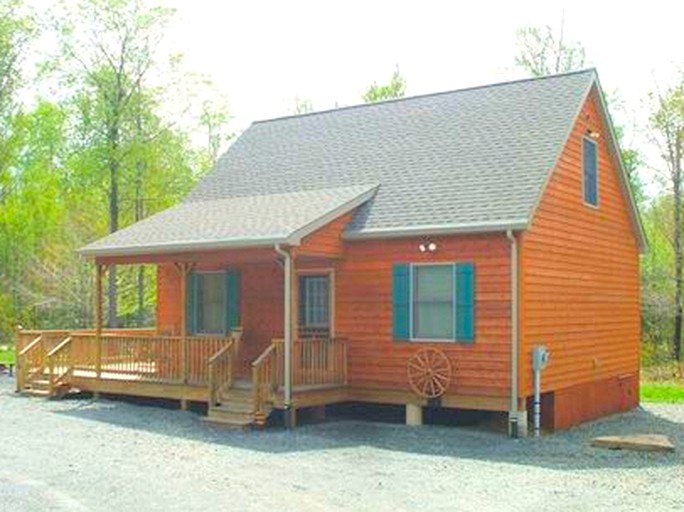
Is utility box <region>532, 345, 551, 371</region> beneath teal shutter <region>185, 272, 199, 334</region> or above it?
beneath

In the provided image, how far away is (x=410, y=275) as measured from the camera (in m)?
14.5

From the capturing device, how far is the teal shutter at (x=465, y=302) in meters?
13.8

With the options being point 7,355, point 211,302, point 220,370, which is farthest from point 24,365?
point 7,355

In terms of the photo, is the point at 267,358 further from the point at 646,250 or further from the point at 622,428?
the point at 646,250

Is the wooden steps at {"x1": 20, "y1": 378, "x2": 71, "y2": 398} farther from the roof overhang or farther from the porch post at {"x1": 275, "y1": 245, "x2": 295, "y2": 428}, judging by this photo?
the roof overhang

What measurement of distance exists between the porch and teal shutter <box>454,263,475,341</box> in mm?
2254

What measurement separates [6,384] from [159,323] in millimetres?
4878

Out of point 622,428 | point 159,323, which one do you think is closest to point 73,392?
point 159,323

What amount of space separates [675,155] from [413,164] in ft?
60.3

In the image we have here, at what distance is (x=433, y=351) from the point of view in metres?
14.0

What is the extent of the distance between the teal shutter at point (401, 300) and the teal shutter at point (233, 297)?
3880 millimetres

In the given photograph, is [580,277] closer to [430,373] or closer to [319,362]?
[430,373]

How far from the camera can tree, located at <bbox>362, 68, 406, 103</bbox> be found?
3912 centimetres

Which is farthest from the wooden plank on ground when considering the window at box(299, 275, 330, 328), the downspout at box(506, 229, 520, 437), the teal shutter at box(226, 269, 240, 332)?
the teal shutter at box(226, 269, 240, 332)
